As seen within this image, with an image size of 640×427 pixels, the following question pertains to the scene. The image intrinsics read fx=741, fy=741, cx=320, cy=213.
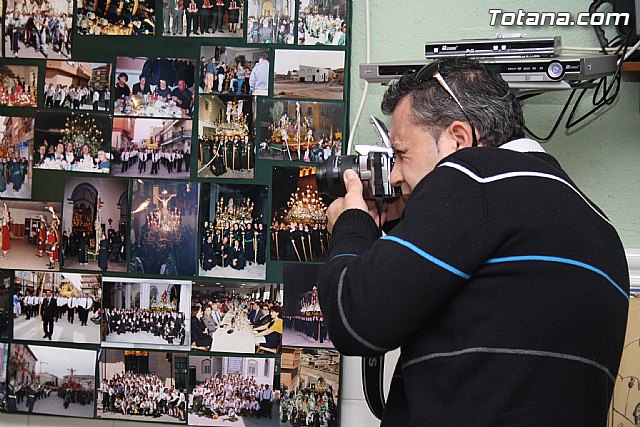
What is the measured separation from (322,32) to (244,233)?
0.46 metres

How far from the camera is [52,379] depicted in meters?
1.69

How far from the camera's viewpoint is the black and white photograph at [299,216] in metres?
1.59

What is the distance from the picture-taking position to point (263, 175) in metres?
1.60

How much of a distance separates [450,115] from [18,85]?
113 centimetres

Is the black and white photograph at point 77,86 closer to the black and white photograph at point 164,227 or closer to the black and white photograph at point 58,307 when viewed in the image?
the black and white photograph at point 164,227

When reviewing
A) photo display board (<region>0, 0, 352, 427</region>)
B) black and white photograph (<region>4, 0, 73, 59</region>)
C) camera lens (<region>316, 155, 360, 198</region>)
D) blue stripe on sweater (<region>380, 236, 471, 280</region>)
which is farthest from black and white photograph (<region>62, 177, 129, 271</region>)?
blue stripe on sweater (<region>380, 236, 471, 280</region>)

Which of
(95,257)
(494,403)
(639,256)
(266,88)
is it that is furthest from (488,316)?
(95,257)

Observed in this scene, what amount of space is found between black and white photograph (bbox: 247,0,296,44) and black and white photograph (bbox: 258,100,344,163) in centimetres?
14

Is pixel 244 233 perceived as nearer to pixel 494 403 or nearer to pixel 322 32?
pixel 322 32

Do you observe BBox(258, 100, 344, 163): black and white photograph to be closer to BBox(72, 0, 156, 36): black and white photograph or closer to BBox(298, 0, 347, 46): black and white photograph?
BBox(298, 0, 347, 46): black and white photograph

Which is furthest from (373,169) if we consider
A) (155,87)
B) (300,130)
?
(155,87)

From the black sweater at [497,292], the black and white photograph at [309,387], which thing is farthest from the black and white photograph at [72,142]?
the black sweater at [497,292]

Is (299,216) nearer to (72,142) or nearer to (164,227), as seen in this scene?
(164,227)

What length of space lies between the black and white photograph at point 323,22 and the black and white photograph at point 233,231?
34cm
